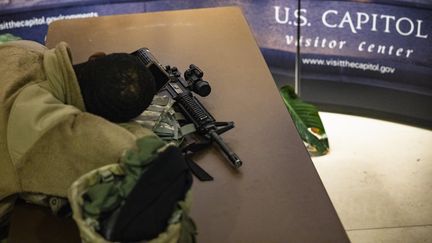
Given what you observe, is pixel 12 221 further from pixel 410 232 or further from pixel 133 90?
pixel 410 232

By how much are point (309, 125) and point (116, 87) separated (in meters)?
1.36

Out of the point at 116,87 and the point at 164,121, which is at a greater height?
the point at 116,87

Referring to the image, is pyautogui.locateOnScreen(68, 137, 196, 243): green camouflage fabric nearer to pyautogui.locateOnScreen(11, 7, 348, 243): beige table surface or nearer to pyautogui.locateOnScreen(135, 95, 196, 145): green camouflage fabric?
pyautogui.locateOnScreen(11, 7, 348, 243): beige table surface

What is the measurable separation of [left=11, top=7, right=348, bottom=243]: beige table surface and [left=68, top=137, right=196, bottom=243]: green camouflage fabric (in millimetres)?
129

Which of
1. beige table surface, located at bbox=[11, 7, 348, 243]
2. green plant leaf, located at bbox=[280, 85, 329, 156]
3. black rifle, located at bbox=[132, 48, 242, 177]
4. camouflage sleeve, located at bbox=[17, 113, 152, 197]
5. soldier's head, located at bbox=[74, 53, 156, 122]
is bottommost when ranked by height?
green plant leaf, located at bbox=[280, 85, 329, 156]

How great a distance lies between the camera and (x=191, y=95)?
1.28 m

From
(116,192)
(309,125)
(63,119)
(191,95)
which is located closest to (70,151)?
(63,119)

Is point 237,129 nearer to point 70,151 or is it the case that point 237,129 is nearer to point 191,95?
point 191,95

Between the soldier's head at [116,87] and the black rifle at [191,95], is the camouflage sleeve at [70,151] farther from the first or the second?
the black rifle at [191,95]

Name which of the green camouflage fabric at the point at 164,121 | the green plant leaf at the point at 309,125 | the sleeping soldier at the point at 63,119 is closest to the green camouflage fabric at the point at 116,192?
the sleeping soldier at the point at 63,119

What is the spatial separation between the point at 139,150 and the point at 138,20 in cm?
98

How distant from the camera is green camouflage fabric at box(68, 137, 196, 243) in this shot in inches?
31.5

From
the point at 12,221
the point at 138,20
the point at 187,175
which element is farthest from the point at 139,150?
the point at 138,20

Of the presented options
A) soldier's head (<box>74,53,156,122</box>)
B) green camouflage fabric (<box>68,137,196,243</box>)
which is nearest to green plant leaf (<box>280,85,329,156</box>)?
soldier's head (<box>74,53,156,122</box>)
